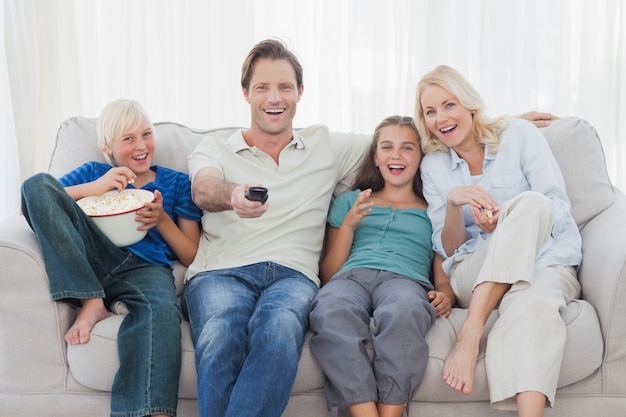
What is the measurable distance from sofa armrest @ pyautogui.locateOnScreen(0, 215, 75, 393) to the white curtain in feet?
4.80

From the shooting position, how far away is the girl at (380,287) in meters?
1.82

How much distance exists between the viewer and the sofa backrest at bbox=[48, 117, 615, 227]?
2.34 metres

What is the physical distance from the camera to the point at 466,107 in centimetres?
231

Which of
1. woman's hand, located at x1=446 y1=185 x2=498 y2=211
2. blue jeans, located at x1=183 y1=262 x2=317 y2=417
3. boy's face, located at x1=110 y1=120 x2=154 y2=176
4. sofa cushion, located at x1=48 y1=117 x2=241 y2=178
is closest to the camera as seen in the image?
blue jeans, located at x1=183 y1=262 x2=317 y2=417

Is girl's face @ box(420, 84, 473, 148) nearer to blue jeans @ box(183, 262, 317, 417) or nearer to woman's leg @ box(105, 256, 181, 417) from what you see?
blue jeans @ box(183, 262, 317, 417)

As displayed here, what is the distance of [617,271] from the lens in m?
1.92

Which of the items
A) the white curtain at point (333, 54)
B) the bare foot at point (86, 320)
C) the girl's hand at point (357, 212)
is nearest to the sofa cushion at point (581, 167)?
the girl's hand at point (357, 212)

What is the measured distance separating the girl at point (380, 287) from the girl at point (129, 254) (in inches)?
16.2

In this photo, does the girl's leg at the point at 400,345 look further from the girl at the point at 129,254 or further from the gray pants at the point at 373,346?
the girl at the point at 129,254

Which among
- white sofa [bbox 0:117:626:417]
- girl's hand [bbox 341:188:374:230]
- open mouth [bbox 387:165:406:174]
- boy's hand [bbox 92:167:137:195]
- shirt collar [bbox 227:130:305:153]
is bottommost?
white sofa [bbox 0:117:626:417]

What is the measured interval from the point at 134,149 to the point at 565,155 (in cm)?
140

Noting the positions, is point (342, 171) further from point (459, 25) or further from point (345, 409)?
point (459, 25)

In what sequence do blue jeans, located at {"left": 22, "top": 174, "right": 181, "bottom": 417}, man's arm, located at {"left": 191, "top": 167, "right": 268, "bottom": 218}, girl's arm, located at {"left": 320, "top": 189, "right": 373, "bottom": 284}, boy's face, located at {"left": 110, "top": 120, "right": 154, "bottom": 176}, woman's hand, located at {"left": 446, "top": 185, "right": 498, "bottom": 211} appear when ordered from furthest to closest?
boy's face, located at {"left": 110, "top": 120, "right": 154, "bottom": 176}
girl's arm, located at {"left": 320, "top": 189, "right": 373, "bottom": 284}
woman's hand, located at {"left": 446, "top": 185, "right": 498, "bottom": 211}
man's arm, located at {"left": 191, "top": 167, "right": 268, "bottom": 218}
blue jeans, located at {"left": 22, "top": 174, "right": 181, "bottom": 417}

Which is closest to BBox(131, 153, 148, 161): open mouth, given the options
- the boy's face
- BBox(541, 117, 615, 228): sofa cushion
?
the boy's face
